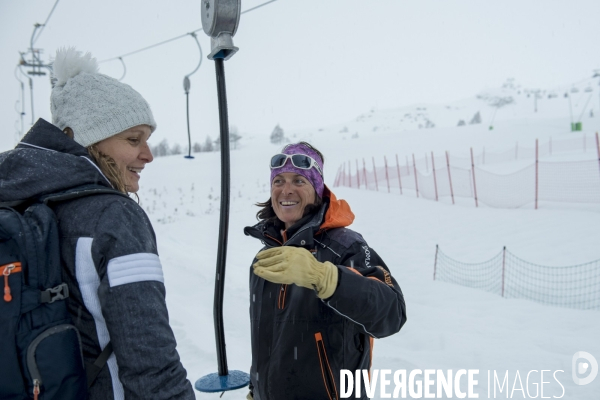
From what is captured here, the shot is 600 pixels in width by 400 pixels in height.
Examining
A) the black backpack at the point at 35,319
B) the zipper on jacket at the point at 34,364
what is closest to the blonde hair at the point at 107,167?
the black backpack at the point at 35,319

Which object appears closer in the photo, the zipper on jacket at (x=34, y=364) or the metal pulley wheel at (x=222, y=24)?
the zipper on jacket at (x=34, y=364)

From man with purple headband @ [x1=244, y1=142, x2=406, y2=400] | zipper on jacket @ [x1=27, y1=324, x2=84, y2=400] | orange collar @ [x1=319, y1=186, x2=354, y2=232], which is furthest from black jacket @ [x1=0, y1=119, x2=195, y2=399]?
orange collar @ [x1=319, y1=186, x2=354, y2=232]

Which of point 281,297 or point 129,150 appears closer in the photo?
point 129,150

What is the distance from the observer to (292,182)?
240 centimetres

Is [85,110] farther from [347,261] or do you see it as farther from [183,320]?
[183,320]

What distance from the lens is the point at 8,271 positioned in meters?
1.03

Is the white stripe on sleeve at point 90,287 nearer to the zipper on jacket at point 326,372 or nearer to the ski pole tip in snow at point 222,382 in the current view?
the ski pole tip in snow at point 222,382

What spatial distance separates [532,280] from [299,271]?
7.50m

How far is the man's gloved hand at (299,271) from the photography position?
1.70 m

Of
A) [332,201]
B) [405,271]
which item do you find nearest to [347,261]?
[332,201]

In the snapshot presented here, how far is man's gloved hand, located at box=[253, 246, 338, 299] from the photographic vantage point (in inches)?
66.8

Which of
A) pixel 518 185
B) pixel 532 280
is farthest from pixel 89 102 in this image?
pixel 518 185

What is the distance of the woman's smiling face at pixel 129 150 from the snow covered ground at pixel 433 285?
2.54 meters

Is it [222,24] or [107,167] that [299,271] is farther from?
[222,24]
